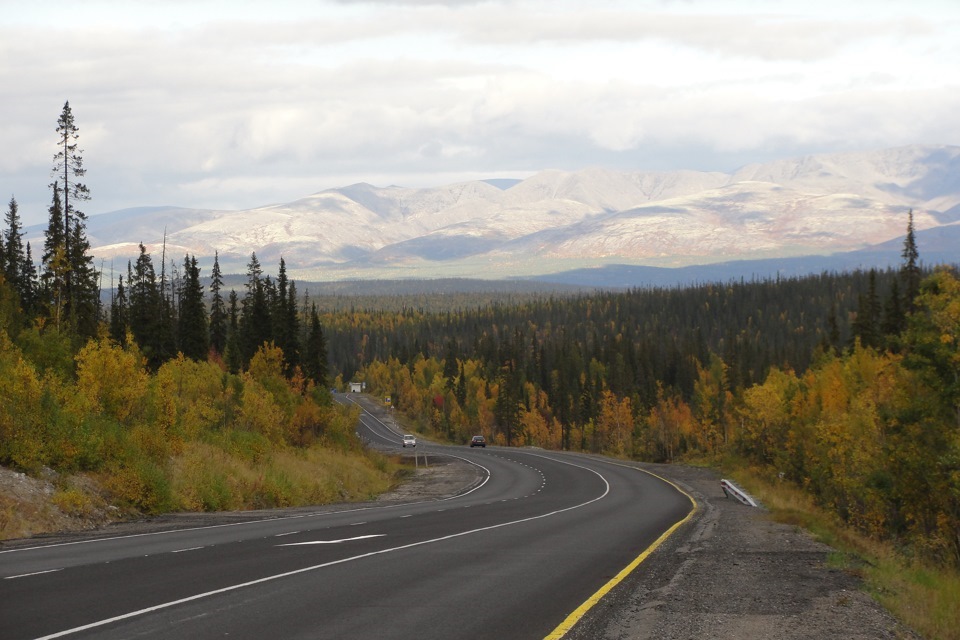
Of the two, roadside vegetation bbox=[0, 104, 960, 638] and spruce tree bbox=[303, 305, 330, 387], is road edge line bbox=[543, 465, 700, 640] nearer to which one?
roadside vegetation bbox=[0, 104, 960, 638]

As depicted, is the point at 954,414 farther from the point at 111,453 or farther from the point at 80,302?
the point at 80,302

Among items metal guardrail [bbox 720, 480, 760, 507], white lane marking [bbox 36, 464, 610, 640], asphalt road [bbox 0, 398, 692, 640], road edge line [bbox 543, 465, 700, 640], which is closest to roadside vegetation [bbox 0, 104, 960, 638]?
metal guardrail [bbox 720, 480, 760, 507]

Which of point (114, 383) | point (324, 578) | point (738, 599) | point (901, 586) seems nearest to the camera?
point (738, 599)

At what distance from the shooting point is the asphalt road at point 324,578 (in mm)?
11195

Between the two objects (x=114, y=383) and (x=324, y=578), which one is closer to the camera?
(x=324, y=578)

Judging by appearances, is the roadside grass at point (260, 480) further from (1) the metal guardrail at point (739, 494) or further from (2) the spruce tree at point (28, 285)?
(2) the spruce tree at point (28, 285)

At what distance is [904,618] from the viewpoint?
40.7 feet

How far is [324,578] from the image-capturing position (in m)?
14.7

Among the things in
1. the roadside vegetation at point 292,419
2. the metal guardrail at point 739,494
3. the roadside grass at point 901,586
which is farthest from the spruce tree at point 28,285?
the roadside grass at point 901,586

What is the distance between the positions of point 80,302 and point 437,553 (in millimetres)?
62132

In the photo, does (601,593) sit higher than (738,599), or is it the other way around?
(738,599)

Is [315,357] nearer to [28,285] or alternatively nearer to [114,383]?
[28,285]

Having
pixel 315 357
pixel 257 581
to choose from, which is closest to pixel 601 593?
pixel 257 581

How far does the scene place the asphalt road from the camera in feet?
36.7
